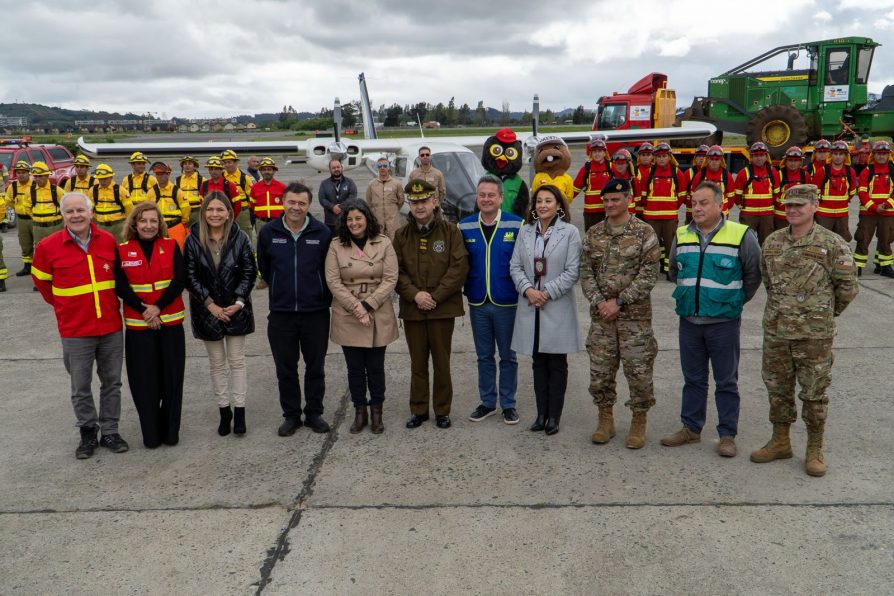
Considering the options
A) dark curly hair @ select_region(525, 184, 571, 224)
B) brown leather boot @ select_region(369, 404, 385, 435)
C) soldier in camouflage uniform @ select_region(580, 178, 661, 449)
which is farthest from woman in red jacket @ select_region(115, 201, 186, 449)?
soldier in camouflage uniform @ select_region(580, 178, 661, 449)

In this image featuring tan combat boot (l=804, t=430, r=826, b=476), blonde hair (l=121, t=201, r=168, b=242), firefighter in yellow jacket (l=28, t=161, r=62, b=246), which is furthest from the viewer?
firefighter in yellow jacket (l=28, t=161, r=62, b=246)

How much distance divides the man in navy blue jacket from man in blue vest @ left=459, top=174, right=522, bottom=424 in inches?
43.8

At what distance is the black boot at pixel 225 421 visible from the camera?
496 centimetres

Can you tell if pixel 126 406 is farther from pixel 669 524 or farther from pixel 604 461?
pixel 669 524

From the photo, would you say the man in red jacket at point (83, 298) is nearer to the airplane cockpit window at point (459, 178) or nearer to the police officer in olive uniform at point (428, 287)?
the police officer in olive uniform at point (428, 287)

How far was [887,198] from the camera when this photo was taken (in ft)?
30.7

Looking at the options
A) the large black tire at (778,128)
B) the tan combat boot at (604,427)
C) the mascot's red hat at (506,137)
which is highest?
the large black tire at (778,128)

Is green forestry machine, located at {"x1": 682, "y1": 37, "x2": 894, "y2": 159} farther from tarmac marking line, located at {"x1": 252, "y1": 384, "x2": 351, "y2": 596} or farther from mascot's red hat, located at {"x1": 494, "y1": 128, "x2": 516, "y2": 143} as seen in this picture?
tarmac marking line, located at {"x1": 252, "y1": 384, "x2": 351, "y2": 596}

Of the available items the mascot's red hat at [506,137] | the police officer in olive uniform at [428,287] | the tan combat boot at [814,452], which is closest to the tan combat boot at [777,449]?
the tan combat boot at [814,452]

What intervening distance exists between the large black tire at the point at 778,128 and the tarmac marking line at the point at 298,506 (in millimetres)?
18102

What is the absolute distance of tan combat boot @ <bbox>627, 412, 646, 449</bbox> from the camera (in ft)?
15.1

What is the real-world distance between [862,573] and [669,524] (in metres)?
0.91

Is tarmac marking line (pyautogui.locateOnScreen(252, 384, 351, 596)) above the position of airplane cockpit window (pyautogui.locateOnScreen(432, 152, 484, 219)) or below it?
below

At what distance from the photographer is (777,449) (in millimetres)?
4344
